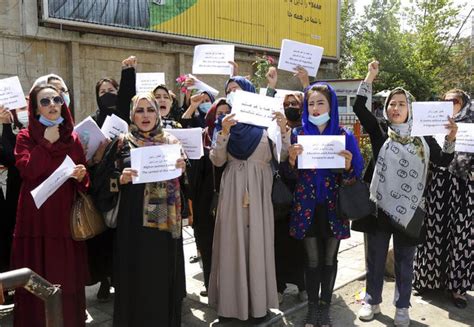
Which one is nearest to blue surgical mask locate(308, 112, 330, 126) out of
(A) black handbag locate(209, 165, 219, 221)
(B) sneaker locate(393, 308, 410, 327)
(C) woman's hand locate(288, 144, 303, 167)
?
(C) woman's hand locate(288, 144, 303, 167)

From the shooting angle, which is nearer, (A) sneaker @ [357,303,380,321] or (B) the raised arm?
(B) the raised arm

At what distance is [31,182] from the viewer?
9.91 feet

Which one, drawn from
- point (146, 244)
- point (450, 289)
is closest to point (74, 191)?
point (146, 244)

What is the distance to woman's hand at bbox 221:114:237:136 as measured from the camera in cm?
331

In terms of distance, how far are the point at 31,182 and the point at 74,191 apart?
291 millimetres

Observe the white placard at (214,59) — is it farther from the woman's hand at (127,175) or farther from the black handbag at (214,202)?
the woman's hand at (127,175)

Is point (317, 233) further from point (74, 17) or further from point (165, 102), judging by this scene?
point (74, 17)

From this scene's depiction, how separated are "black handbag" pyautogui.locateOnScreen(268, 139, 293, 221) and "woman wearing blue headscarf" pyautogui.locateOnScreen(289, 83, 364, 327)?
0.10 metres

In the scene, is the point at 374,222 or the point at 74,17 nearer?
the point at 374,222

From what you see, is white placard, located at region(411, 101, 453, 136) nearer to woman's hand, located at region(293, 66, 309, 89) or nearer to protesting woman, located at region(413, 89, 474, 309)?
protesting woman, located at region(413, 89, 474, 309)

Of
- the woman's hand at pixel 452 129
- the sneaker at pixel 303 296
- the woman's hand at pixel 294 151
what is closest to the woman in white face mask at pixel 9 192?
the woman's hand at pixel 294 151

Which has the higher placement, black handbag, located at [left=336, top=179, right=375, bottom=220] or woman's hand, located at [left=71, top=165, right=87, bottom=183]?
woman's hand, located at [left=71, top=165, right=87, bottom=183]

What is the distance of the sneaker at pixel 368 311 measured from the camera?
3.82 m

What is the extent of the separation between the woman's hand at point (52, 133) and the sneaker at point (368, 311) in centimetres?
290
